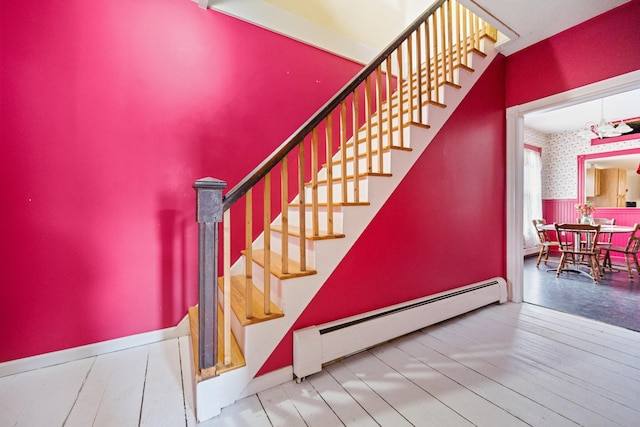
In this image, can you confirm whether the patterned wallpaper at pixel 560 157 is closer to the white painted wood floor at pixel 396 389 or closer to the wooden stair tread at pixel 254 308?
the white painted wood floor at pixel 396 389

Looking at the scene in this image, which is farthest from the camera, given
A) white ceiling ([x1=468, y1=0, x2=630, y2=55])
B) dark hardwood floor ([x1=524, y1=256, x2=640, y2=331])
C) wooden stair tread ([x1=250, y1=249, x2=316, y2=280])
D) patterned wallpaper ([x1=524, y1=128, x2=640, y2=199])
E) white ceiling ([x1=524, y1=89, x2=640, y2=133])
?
patterned wallpaper ([x1=524, y1=128, x2=640, y2=199])

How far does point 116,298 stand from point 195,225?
0.73m

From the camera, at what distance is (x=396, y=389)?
1.43 m

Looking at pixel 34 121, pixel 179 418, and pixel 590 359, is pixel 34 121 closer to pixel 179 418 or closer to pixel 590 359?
pixel 179 418

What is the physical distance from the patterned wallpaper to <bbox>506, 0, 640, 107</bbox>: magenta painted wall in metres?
3.99

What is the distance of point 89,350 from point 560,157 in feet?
28.5

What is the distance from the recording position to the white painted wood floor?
123 centimetres

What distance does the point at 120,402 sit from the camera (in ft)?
4.39

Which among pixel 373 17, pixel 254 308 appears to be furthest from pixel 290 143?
pixel 373 17

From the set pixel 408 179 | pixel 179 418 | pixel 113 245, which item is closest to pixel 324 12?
pixel 408 179

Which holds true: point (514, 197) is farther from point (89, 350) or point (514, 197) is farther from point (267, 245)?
point (89, 350)

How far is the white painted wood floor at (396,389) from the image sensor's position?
1227 millimetres

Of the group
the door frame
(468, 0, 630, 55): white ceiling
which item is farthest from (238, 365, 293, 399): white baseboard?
(468, 0, 630, 55): white ceiling

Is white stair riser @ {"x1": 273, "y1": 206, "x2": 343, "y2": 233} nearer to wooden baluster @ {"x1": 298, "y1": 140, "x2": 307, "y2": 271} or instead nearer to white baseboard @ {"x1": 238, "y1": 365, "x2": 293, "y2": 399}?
wooden baluster @ {"x1": 298, "y1": 140, "x2": 307, "y2": 271}
